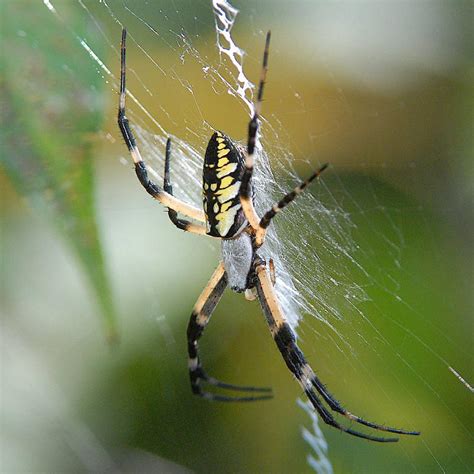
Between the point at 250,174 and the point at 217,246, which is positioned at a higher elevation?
the point at 250,174

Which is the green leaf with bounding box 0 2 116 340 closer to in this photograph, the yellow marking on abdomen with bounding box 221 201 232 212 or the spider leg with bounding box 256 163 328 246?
the yellow marking on abdomen with bounding box 221 201 232 212

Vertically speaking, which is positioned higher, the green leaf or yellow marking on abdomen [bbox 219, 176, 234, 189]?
yellow marking on abdomen [bbox 219, 176, 234, 189]

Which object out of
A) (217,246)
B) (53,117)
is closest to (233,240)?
(53,117)

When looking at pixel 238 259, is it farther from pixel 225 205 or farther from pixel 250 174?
pixel 250 174

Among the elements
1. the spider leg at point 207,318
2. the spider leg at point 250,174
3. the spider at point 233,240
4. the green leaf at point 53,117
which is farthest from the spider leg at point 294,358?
the green leaf at point 53,117

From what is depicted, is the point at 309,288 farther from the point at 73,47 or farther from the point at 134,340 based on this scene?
the point at 73,47

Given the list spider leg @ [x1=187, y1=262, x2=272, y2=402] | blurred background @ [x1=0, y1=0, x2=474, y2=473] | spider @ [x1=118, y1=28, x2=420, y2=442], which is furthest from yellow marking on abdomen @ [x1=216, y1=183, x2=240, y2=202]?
spider leg @ [x1=187, y1=262, x2=272, y2=402]
